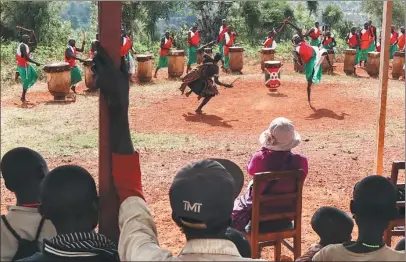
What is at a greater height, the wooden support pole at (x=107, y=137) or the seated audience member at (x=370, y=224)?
the wooden support pole at (x=107, y=137)

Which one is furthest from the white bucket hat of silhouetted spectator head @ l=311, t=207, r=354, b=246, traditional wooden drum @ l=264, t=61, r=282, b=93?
traditional wooden drum @ l=264, t=61, r=282, b=93

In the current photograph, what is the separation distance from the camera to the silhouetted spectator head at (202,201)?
164 cm

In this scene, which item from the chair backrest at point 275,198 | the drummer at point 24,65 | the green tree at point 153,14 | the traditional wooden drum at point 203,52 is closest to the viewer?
the chair backrest at point 275,198

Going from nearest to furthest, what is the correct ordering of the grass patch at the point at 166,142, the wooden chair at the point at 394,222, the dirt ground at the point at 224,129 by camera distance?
the wooden chair at the point at 394,222 → the dirt ground at the point at 224,129 → the grass patch at the point at 166,142

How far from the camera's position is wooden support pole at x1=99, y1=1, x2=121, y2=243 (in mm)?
1888

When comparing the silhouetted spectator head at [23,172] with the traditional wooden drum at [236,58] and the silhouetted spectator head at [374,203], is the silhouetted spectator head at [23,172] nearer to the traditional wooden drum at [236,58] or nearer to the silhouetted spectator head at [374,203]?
the silhouetted spectator head at [374,203]

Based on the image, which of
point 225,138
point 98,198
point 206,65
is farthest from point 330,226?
point 206,65

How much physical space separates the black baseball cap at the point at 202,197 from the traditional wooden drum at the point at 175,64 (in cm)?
1400

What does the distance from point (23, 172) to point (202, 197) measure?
39.3 inches


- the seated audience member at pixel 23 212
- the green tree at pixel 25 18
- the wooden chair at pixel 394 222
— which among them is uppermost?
the green tree at pixel 25 18

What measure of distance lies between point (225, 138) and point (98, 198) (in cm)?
758

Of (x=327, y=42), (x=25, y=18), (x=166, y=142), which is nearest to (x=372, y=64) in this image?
(x=327, y=42)

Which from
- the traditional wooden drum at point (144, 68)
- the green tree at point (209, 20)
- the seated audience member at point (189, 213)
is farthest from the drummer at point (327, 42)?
the seated audience member at point (189, 213)

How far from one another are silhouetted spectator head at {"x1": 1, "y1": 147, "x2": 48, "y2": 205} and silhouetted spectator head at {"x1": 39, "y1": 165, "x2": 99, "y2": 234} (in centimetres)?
48
